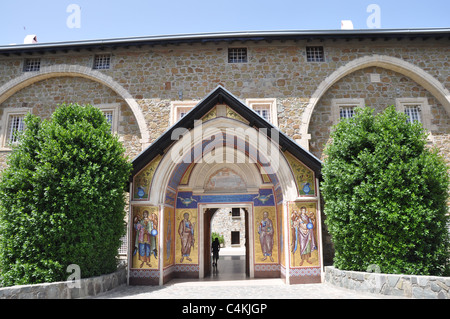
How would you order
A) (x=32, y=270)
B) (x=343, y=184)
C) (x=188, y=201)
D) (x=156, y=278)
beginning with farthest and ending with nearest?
(x=188, y=201) < (x=156, y=278) < (x=343, y=184) < (x=32, y=270)

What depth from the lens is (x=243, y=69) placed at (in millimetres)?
13180

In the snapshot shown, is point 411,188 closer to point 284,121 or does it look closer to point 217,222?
point 284,121

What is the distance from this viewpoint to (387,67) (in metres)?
13.3

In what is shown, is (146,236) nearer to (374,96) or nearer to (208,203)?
(208,203)

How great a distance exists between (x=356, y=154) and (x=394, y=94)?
647 centimetres

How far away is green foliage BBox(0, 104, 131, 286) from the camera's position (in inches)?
295

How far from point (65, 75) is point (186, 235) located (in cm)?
903

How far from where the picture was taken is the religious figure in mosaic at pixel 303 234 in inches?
370

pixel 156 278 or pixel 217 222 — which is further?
pixel 217 222

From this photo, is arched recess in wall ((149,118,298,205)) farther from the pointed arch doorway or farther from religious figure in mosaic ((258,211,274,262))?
the pointed arch doorway

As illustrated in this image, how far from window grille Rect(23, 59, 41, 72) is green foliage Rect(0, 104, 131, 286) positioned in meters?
6.80

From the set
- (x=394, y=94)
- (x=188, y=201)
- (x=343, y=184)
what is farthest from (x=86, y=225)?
(x=394, y=94)

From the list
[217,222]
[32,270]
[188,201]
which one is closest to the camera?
[32,270]

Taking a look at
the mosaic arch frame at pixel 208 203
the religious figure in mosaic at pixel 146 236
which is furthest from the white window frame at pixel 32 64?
the religious figure in mosaic at pixel 146 236
